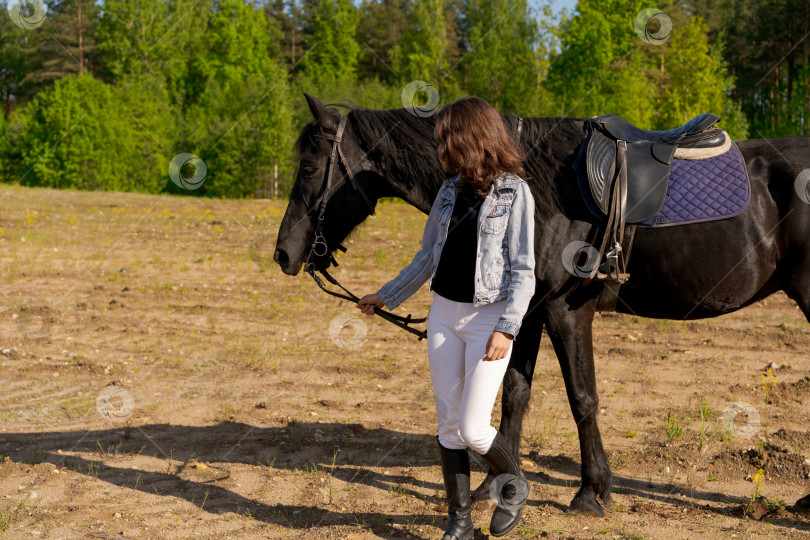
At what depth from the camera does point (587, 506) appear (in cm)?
479

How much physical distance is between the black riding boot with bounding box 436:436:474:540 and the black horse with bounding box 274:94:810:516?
896 mm

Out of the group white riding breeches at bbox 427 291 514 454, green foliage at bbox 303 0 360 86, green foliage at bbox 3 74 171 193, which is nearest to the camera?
white riding breeches at bbox 427 291 514 454

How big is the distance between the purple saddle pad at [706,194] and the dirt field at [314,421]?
6.50ft

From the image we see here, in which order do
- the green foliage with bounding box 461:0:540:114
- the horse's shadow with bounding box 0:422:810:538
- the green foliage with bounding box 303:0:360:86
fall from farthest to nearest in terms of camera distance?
the green foliage with bounding box 303:0:360:86
the green foliage with bounding box 461:0:540:114
the horse's shadow with bounding box 0:422:810:538

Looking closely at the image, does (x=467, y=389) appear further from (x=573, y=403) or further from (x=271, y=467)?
(x=271, y=467)

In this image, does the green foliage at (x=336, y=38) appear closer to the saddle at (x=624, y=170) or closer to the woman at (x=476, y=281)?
the saddle at (x=624, y=170)

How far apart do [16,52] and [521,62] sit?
1674 inches

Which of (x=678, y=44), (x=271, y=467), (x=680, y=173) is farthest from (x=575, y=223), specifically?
(x=678, y=44)

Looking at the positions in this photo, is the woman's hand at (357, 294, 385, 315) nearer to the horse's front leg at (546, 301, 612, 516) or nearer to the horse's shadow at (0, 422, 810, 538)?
the horse's front leg at (546, 301, 612, 516)

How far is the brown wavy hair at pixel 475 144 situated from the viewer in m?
3.65

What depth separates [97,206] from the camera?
24828 millimetres
